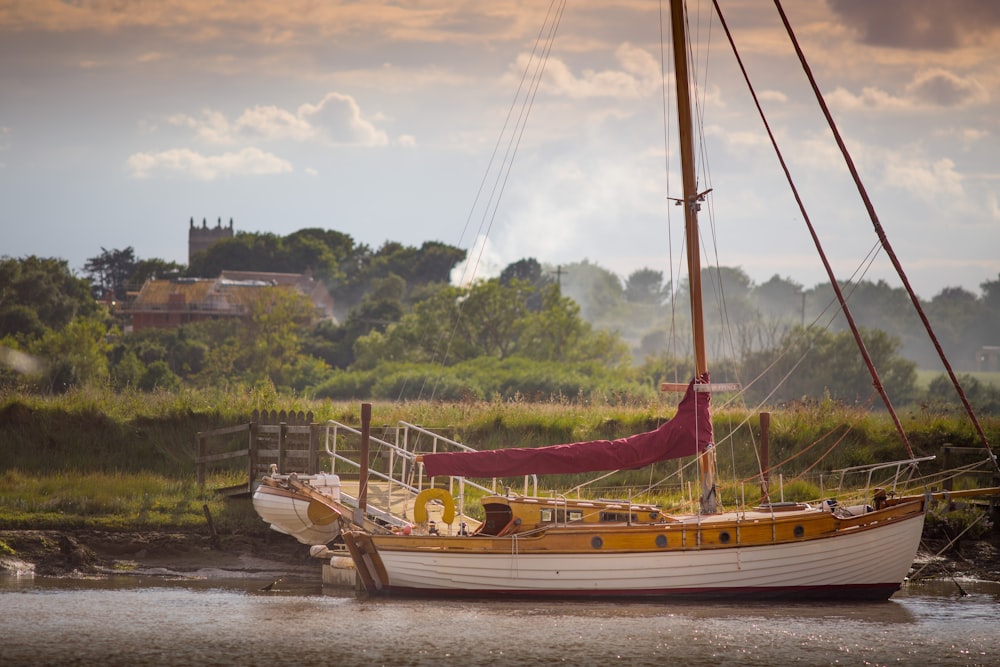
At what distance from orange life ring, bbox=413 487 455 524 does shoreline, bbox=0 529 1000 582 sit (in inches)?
156

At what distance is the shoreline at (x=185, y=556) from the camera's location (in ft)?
100.0

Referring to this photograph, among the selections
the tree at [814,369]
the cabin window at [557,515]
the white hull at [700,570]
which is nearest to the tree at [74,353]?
the tree at [814,369]

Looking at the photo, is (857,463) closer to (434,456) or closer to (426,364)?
(434,456)

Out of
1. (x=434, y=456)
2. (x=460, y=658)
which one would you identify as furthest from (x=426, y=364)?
(x=460, y=658)

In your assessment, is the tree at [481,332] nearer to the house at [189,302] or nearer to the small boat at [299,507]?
the house at [189,302]

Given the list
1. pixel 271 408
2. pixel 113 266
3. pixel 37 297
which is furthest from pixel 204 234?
pixel 271 408

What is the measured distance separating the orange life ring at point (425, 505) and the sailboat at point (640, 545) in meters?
0.39

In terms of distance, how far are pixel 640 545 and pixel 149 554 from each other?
11851 mm

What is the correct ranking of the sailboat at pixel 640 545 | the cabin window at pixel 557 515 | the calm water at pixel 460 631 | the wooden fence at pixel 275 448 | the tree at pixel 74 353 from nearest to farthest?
the calm water at pixel 460 631 < the sailboat at pixel 640 545 < the cabin window at pixel 557 515 < the wooden fence at pixel 275 448 < the tree at pixel 74 353

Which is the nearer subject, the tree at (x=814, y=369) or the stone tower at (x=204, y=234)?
the tree at (x=814, y=369)

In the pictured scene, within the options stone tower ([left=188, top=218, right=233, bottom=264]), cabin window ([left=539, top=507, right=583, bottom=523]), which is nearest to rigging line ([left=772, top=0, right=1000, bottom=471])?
cabin window ([left=539, top=507, right=583, bottom=523])

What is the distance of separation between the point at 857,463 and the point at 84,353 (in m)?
58.0

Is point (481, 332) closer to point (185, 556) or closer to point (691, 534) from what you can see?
point (185, 556)

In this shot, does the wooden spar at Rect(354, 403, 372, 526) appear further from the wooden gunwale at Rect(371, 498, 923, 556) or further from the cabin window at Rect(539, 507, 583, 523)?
the cabin window at Rect(539, 507, 583, 523)
